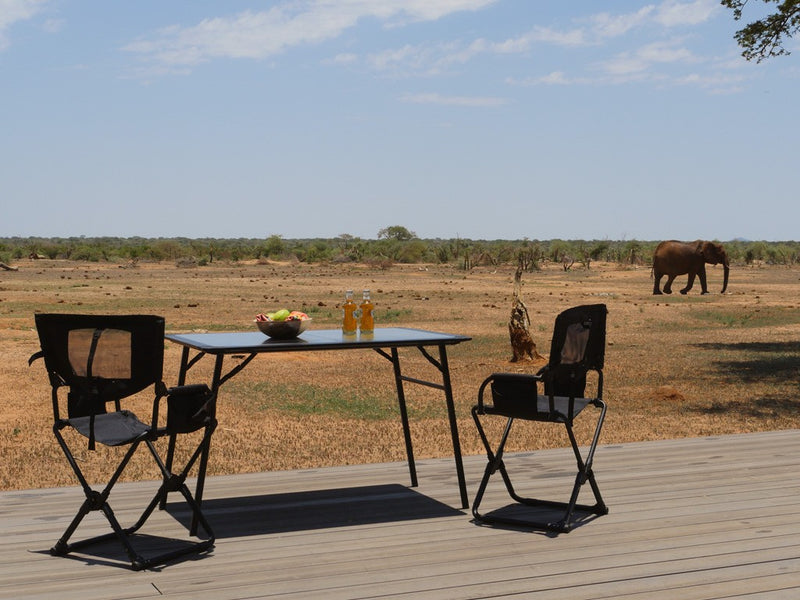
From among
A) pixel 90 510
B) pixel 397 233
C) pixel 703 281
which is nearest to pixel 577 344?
pixel 90 510

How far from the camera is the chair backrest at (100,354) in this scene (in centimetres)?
460

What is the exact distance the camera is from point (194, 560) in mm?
4473

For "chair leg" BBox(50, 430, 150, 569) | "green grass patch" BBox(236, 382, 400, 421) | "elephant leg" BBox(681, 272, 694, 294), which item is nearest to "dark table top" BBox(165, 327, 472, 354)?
"chair leg" BBox(50, 430, 150, 569)

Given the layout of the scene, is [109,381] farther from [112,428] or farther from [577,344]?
[577,344]

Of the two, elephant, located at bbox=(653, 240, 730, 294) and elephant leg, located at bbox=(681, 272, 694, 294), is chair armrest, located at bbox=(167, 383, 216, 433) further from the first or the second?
elephant, located at bbox=(653, 240, 730, 294)

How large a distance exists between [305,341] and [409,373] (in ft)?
33.7

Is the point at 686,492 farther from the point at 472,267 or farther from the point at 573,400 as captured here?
the point at 472,267

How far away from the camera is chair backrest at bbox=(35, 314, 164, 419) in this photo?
4.60 metres

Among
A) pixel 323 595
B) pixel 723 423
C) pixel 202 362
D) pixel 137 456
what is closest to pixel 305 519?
→ pixel 323 595

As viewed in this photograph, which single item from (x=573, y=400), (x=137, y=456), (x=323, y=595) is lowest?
(x=137, y=456)

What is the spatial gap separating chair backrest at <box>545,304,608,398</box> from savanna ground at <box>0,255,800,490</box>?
3847 millimetres

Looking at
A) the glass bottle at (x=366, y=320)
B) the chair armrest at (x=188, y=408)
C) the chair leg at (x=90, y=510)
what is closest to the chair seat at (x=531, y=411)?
the glass bottle at (x=366, y=320)

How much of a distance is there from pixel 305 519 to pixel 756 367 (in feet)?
40.3

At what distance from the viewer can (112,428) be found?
4.74m
